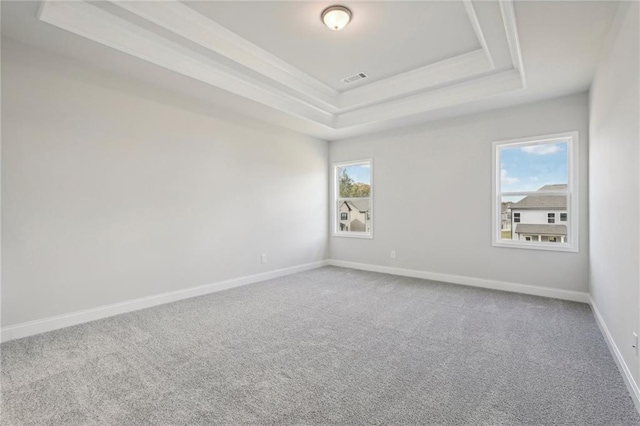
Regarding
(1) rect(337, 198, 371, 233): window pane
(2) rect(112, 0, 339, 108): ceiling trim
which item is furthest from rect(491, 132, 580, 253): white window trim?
(2) rect(112, 0, 339, 108): ceiling trim

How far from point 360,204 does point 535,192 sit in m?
2.77

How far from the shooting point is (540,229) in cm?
408

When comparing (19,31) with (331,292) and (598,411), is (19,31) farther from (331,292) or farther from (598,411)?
(598,411)

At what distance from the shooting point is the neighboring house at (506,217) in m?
4.30

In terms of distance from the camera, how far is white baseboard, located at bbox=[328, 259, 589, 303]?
3764mm

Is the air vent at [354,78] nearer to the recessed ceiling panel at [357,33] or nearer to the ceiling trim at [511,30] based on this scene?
the recessed ceiling panel at [357,33]

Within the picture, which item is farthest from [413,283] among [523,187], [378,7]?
[378,7]

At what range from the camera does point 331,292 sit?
4148mm

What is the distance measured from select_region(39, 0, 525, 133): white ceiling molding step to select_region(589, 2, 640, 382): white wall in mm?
711

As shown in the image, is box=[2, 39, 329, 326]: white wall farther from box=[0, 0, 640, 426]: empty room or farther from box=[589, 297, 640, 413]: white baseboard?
box=[589, 297, 640, 413]: white baseboard

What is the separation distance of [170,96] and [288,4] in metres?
1.94

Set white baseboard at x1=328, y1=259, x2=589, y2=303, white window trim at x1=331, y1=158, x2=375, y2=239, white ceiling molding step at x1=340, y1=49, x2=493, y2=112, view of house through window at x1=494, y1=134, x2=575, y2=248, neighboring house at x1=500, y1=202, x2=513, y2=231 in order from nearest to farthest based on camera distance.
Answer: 1. white ceiling molding step at x1=340, y1=49, x2=493, y2=112
2. white baseboard at x1=328, y1=259, x2=589, y2=303
3. view of house through window at x1=494, y1=134, x2=575, y2=248
4. neighboring house at x1=500, y1=202, x2=513, y2=231
5. white window trim at x1=331, y1=158, x2=375, y2=239

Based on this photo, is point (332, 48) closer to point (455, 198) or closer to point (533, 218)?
point (455, 198)

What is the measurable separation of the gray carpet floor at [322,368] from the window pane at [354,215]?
2387 millimetres
